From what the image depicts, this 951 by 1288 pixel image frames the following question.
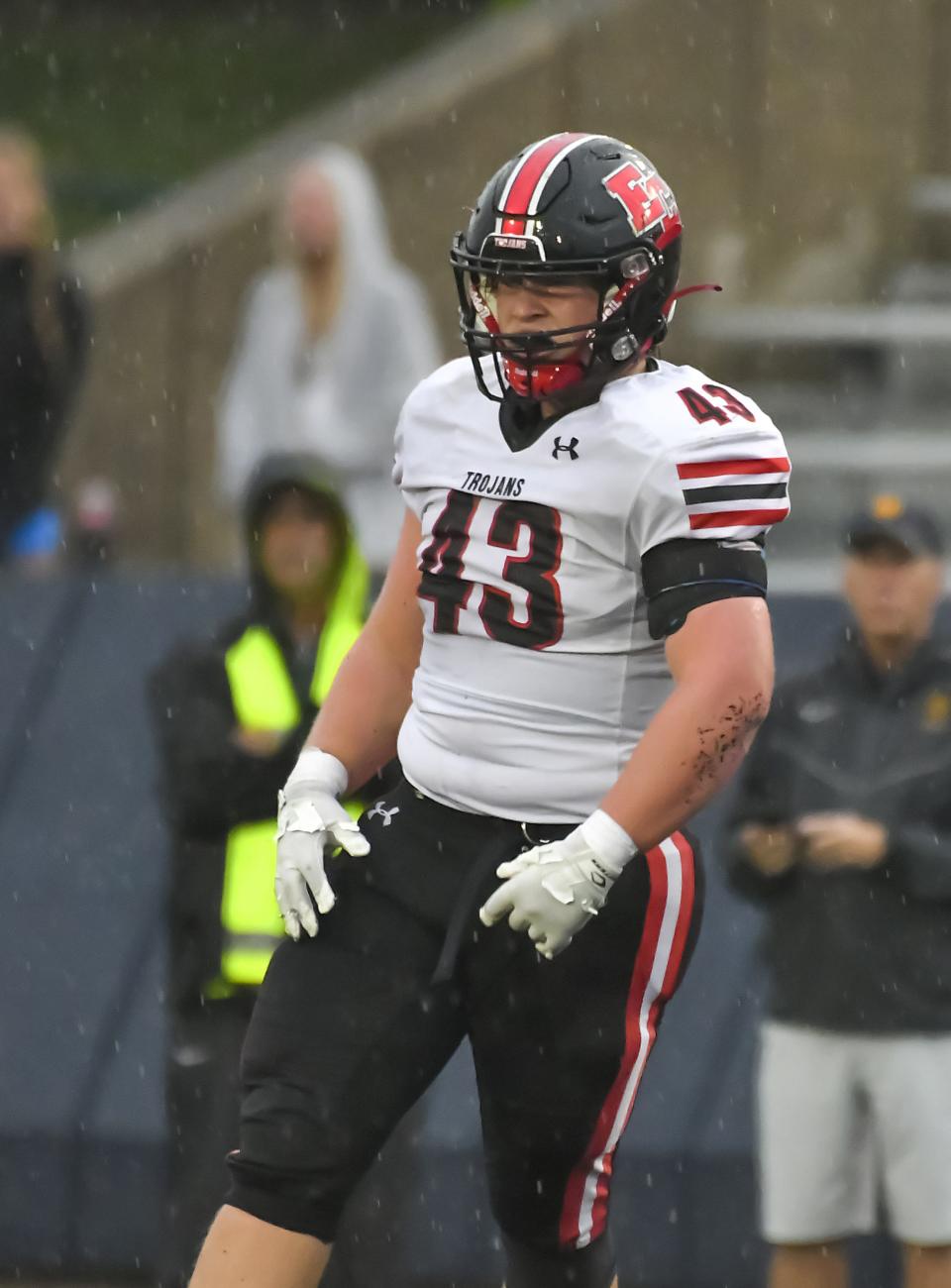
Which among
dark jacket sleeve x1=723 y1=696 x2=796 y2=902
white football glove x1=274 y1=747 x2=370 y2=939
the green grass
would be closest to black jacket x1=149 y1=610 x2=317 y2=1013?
dark jacket sleeve x1=723 y1=696 x2=796 y2=902

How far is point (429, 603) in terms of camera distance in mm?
4316

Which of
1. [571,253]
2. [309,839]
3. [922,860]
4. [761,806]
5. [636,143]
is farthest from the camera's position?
[636,143]

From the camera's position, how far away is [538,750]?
13.7ft

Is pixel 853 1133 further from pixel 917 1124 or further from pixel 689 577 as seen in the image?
pixel 689 577

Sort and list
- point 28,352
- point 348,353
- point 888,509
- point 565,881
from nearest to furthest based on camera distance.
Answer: point 565,881, point 888,509, point 28,352, point 348,353

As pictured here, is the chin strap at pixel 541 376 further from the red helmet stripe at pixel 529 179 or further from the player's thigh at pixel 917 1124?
the player's thigh at pixel 917 1124

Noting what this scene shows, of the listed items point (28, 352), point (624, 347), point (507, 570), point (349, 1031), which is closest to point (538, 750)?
point (507, 570)

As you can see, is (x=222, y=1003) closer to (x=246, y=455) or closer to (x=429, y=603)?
(x=429, y=603)

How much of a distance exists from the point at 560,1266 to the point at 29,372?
15.3 feet

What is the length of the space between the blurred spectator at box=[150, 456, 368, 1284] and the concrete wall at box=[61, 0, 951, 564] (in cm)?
464

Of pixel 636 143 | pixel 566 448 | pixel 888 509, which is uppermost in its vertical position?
pixel 566 448

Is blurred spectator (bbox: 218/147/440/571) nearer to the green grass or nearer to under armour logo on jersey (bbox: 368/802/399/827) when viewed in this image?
under armour logo on jersey (bbox: 368/802/399/827)

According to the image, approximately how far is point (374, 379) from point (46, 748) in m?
1.72

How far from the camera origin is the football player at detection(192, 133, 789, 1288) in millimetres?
4000
